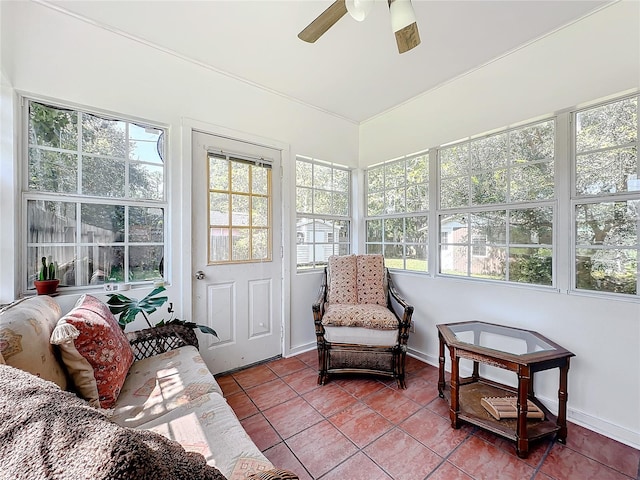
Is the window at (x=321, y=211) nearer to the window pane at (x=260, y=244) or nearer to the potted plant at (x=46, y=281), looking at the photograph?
the window pane at (x=260, y=244)

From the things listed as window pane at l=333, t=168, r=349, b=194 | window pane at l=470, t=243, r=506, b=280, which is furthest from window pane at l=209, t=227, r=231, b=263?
window pane at l=470, t=243, r=506, b=280

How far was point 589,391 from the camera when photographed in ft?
5.58

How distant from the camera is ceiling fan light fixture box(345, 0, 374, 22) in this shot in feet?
4.03

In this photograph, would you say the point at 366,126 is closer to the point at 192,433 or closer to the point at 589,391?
the point at 589,391

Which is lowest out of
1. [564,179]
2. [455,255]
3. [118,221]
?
[455,255]

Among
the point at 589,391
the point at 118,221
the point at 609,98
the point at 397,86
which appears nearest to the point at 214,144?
the point at 118,221

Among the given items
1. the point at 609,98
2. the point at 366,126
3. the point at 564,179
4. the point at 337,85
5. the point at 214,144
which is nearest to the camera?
the point at 609,98

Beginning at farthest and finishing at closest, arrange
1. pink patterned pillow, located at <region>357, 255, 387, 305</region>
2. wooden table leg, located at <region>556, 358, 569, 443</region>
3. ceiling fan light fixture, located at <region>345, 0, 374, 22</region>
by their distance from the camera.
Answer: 1. pink patterned pillow, located at <region>357, 255, 387, 305</region>
2. wooden table leg, located at <region>556, 358, 569, 443</region>
3. ceiling fan light fixture, located at <region>345, 0, 374, 22</region>

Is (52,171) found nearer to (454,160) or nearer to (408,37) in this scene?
(408,37)

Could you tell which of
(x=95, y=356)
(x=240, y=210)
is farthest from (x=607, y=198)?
(x=95, y=356)

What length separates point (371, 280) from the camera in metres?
2.73

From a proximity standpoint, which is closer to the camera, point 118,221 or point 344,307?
point 118,221

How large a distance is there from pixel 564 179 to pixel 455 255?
0.96m

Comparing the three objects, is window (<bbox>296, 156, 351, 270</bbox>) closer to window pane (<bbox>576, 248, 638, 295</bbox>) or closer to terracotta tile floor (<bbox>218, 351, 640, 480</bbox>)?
terracotta tile floor (<bbox>218, 351, 640, 480</bbox>)
